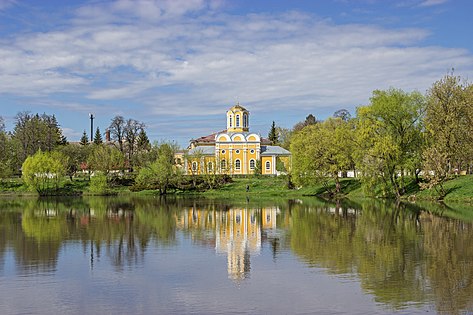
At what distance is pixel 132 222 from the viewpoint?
1232 inches

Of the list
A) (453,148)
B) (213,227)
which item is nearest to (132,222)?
(213,227)

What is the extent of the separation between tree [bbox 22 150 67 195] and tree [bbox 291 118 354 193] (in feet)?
93.0

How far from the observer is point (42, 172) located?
6775 centimetres

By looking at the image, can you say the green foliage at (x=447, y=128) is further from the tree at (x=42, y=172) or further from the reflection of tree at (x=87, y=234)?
the tree at (x=42, y=172)

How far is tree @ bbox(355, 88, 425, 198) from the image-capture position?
168 ft

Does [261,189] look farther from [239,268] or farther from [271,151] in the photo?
[239,268]

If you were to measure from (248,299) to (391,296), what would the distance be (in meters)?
3.14

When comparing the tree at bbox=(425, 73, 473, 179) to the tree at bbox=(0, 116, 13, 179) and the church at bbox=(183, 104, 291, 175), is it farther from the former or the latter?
the tree at bbox=(0, 116, 13, 179)

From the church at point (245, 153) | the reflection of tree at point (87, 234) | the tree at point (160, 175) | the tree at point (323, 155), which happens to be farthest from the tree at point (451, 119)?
the church at point (245, 153)

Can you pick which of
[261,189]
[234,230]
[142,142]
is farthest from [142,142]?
[234,230]

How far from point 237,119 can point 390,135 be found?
38.3 m

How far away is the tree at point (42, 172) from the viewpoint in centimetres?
→ 6706

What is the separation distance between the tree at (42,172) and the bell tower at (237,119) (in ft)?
92.6

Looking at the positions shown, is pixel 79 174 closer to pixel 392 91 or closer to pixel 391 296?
pixel 392 91
